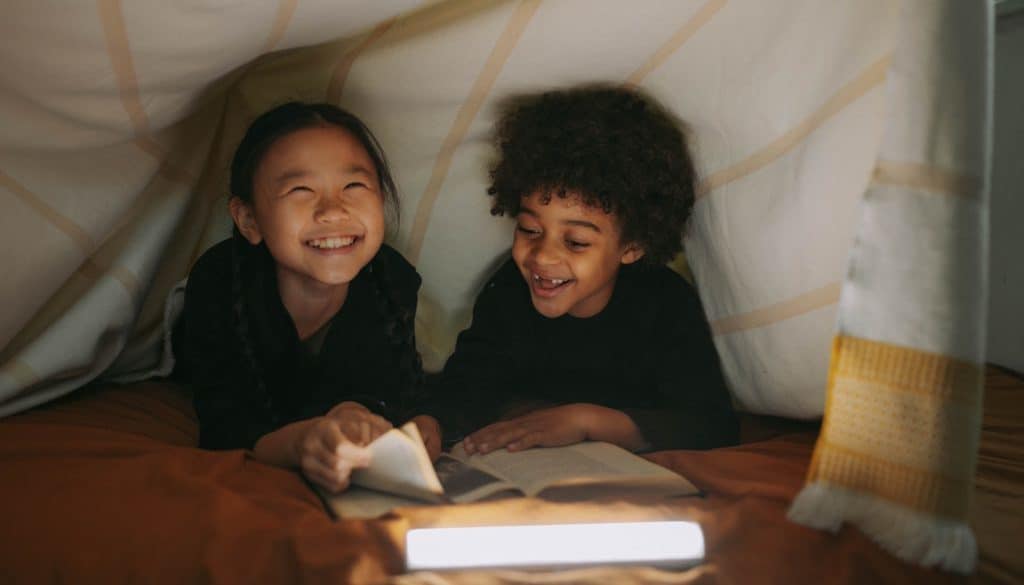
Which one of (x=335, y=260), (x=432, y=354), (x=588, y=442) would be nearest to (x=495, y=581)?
(x=588, y=442)

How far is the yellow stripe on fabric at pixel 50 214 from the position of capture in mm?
779

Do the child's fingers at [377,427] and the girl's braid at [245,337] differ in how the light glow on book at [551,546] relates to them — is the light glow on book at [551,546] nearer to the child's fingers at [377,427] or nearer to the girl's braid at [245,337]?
the child's fingers at [377,427]

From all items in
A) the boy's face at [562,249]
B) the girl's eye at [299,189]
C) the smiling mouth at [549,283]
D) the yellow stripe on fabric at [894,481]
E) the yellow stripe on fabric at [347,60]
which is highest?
the yellow stripe on fabric at [347,60]

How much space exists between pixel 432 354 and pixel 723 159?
45 cm

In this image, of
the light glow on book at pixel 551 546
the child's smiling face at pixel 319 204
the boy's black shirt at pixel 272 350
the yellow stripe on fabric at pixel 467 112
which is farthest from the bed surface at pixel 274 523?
the yellow stripe on fabric at pixel 467 112

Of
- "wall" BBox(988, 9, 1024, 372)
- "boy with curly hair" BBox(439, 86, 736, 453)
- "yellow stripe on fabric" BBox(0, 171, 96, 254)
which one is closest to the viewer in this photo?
"yellow stripe on fabric" BBox(0, 171, 96, 254)

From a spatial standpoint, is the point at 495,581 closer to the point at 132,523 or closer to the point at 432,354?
the point at 132,523

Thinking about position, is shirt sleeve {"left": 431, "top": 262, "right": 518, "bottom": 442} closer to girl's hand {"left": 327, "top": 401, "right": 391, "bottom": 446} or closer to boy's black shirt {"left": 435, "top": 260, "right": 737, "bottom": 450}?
boy's black shirt {"left": 435, "top": 260, "right": 737, "bottom": 450}

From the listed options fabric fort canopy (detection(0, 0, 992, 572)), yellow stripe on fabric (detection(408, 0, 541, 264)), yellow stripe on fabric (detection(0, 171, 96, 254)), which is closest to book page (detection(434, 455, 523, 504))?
fabric fort canopy (detection(0, 0, 992, 572))

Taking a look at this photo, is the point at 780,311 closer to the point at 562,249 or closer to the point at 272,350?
the point at 562,249

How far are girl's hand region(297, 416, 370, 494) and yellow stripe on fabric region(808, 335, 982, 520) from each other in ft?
1.22

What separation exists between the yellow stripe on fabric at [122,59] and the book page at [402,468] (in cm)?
41

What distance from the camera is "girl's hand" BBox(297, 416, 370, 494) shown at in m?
0.67

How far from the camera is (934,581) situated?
1.88 ft
